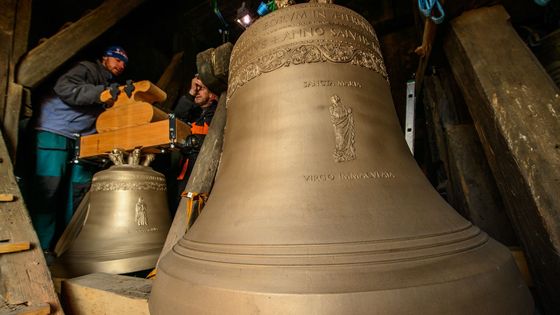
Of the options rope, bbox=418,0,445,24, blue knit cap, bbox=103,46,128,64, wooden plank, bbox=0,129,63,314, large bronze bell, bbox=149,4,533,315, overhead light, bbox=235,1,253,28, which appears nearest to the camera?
large bronze bell, bbox=149,4,533,315

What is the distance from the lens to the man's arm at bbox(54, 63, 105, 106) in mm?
2014

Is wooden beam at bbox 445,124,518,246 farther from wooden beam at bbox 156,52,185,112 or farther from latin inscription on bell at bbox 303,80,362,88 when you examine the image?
wooden beam at bbox 156,52,185,112

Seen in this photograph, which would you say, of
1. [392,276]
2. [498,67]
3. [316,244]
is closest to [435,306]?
[392,276]

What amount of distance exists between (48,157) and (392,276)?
2.53m

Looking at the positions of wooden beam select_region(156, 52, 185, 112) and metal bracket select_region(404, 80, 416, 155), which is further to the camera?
wooden beam select_region(156, 52, 185, 112)

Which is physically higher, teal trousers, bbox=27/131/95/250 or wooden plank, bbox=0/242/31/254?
wooden plank, bbox=0/242/31/254

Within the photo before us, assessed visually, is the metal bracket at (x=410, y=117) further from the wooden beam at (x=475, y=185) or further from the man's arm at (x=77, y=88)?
the man's arm at (x=77, y=88)

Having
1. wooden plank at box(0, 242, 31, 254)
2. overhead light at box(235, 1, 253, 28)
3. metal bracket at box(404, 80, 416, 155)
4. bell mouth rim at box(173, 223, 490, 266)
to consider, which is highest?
overhead light at box(235, 1, 253, 28)

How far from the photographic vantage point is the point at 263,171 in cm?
74

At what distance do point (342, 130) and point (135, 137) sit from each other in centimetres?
145

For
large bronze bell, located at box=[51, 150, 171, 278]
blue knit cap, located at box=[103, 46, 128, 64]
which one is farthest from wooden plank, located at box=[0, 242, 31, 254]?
blue knit cap, located at box=[103, 46, 128, 64]

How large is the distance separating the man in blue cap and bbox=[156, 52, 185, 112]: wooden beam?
3.11 feet

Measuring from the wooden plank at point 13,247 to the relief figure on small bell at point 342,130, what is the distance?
1.20m

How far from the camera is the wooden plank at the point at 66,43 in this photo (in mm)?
1847
